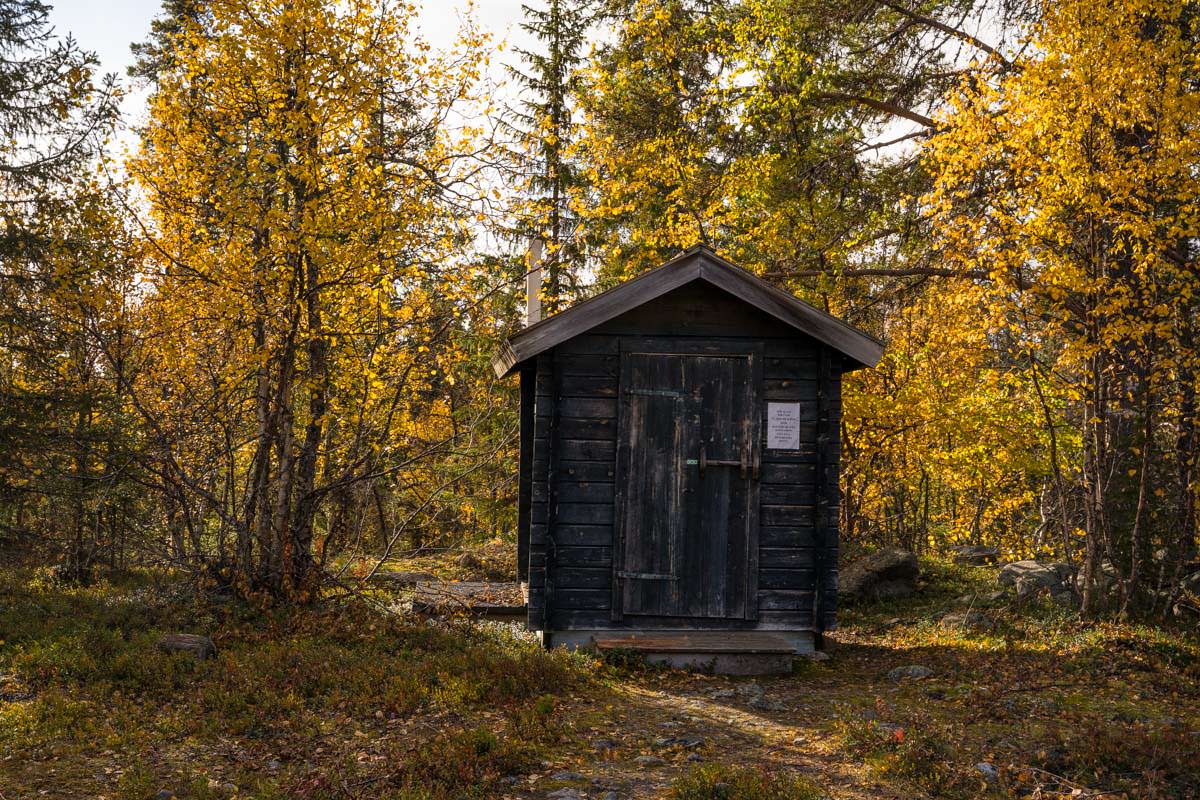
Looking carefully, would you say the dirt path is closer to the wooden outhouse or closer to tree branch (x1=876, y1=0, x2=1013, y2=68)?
the wooden outhouse

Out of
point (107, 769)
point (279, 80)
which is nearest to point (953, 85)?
point (279, 80)

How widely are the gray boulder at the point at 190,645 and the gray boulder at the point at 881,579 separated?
25.3ft

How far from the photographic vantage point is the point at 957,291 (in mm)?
11070

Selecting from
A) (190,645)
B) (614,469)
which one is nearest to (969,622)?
(614,469)

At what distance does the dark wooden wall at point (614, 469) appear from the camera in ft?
28.2

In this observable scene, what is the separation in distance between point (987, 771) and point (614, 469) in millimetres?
4151

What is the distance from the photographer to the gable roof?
8.32 meters

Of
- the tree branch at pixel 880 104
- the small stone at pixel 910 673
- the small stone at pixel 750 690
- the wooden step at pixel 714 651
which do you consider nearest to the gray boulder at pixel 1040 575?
the small stone at pixel 910 673

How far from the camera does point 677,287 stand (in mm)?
8430

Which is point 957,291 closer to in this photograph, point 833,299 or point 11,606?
point 833,299

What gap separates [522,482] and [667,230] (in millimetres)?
5594

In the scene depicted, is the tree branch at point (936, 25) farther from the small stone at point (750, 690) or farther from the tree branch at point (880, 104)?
the small stone at point (750, 690)

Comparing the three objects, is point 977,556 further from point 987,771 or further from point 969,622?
point 987,771

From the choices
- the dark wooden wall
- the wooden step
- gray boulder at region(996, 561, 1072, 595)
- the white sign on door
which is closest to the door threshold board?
the wooden step
